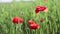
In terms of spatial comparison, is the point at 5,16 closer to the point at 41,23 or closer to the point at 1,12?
the point at 1,12

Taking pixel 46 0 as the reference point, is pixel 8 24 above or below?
below

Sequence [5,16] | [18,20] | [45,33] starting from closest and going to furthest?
[18,20]
[45,33]
[5,16]

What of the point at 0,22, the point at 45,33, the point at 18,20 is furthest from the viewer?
the point at 0,22

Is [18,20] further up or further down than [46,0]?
further down

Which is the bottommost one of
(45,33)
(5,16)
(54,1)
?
(45,33)

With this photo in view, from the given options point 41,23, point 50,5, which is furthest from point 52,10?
point 41,23

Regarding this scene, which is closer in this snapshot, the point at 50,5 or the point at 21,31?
the point at 21,31

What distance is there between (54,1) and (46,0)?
7cm

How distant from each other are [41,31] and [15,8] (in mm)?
503

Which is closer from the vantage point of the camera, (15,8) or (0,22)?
(0,22)

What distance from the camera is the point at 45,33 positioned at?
148 centimetres

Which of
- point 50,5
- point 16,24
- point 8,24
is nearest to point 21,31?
point 16,24

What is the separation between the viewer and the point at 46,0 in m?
1.77

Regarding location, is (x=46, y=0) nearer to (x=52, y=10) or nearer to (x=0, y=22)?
(x=52, y=10)
